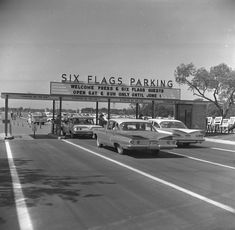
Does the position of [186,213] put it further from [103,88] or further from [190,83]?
[190,83]

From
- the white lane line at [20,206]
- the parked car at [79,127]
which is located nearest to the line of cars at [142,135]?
the parked car at [79,127]

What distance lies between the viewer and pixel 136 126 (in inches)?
612

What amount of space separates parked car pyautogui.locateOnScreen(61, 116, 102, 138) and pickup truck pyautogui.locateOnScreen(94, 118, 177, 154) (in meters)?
6.76

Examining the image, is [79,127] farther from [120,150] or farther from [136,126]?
[120,150]

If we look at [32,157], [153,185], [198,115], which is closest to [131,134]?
[32,157]

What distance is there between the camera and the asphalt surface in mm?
5570

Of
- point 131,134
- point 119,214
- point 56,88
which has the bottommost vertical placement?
point 119,214

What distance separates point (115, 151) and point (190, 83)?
67.3 feet

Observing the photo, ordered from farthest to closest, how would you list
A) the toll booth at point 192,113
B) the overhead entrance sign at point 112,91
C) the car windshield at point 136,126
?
the toll booth at point 192,113 → the overhead entrance sign at point 112,91 → the car windshield at point 136,126

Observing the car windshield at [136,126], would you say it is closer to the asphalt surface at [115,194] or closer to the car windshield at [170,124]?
the asphalt surface at [115,194]

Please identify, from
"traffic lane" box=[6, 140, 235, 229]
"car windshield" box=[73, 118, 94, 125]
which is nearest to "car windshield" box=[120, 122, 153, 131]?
"traffic lane" box=[6, 140, 235, 229]

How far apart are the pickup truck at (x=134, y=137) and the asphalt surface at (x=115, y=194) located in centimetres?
143

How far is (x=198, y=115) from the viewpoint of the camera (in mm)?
28484

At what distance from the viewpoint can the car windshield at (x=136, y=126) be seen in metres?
15.3
